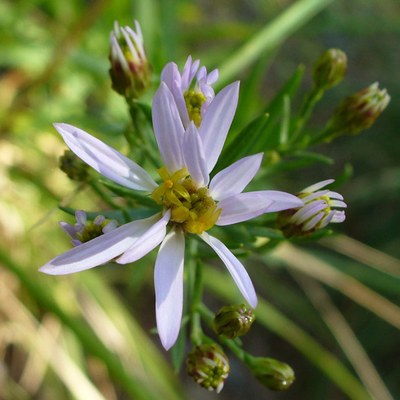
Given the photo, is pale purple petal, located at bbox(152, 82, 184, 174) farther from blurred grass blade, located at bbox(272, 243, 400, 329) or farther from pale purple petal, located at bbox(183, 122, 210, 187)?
blurred grass blade, located at bbox(272, 243, 400, 329)

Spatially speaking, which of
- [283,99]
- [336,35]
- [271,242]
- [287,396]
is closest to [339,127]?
[283,99]

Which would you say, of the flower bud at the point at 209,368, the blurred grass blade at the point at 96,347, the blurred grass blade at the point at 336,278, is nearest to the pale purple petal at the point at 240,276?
the flower bud at the point at 209,368

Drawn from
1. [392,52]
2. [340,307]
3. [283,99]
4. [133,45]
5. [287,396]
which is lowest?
[287,396]

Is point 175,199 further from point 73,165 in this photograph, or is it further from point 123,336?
point 123,336

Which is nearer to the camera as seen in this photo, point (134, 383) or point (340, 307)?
point (134, 383)

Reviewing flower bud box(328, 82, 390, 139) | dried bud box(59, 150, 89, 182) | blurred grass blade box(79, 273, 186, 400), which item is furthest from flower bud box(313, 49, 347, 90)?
blurred grass blade box(79, 273, 186, 400)

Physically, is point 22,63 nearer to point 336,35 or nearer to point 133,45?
point 133,45
